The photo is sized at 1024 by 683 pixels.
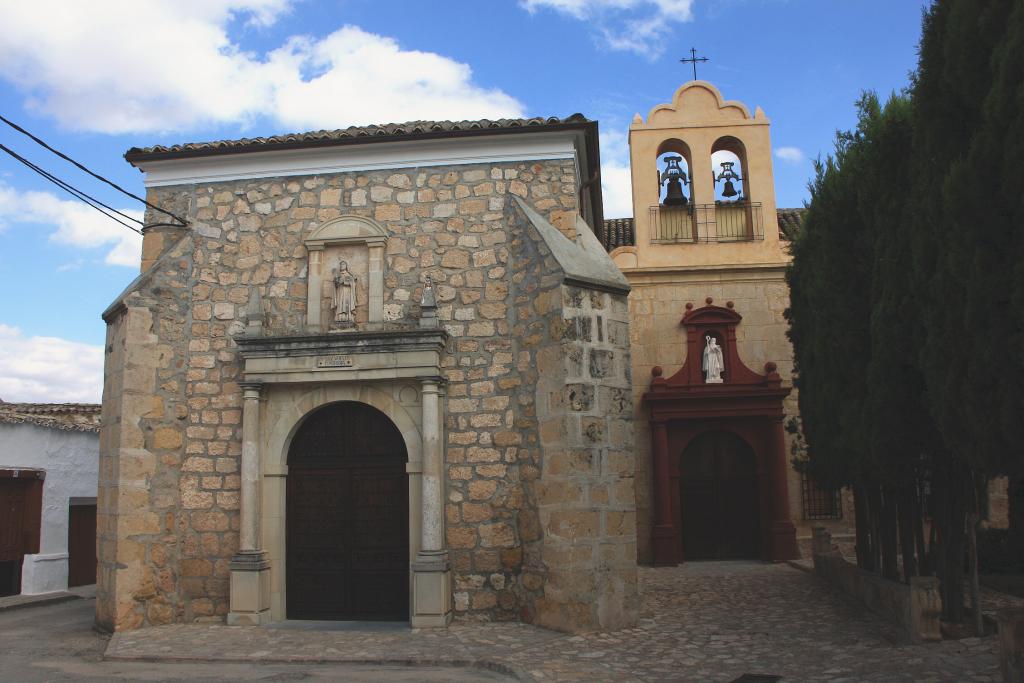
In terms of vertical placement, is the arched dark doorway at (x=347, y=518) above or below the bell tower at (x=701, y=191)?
below

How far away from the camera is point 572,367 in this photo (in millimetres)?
7527

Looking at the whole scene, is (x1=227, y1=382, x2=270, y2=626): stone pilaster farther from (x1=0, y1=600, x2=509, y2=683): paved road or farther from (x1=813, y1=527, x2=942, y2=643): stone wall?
(x1=813, y1=527, x2=942, y2=643): stone wall

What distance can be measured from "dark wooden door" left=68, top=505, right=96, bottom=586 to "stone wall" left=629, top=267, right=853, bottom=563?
8934 mm

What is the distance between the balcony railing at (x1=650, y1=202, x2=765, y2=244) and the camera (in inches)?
551

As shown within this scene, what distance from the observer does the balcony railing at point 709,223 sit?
13992 mm

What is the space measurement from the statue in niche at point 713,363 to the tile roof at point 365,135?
20.1 ft

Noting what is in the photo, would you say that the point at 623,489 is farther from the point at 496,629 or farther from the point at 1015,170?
the point at 1015,170

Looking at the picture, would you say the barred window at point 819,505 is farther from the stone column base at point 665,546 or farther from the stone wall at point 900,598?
the stone wall at point 900,598

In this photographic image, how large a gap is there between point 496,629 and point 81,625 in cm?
470

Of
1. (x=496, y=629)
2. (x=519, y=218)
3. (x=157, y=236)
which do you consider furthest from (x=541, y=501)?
(x=157, y=236)

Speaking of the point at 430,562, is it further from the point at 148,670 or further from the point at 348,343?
the point at 148,670

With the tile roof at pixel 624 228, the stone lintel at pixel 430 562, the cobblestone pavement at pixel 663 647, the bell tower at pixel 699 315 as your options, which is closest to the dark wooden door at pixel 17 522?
the cobblestone pavement at pixel 663 647

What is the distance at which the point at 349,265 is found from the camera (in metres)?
8.58

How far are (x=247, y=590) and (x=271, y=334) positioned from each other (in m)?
2.61
